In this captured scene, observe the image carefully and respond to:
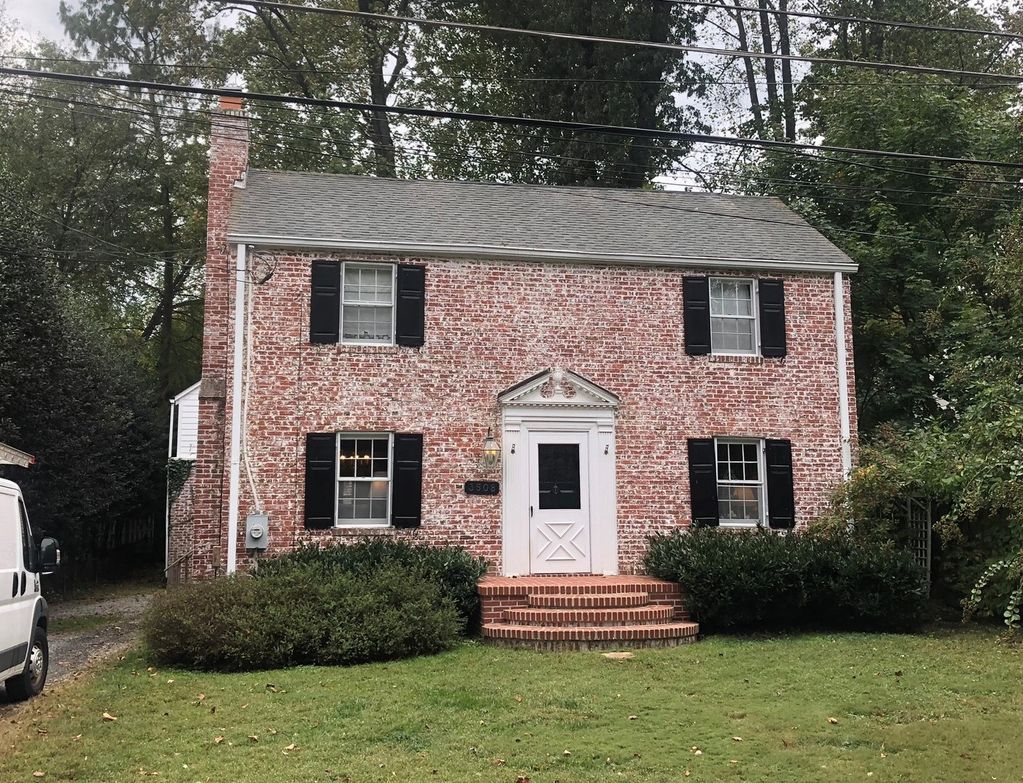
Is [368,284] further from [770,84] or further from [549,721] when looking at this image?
[770,84]

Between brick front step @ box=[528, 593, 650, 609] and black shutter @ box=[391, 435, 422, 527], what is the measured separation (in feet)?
7.64

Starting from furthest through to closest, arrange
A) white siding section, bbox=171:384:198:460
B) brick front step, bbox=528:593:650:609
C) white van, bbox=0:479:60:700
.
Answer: white siding section, bbox=171:384:198:460, brick front step, bbox=528:593:650:609, white van, bbox=0:479:60:700

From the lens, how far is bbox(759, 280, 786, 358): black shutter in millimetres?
13953

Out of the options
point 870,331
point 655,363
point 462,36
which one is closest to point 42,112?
point 462,36

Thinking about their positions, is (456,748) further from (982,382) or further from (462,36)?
(462,36)

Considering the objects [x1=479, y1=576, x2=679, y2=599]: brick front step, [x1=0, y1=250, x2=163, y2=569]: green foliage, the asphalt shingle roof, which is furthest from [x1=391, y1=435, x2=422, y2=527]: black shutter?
[x1=0, y1=250, x2=163, y2=569]: green foliage

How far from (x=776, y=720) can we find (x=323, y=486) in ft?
24.5

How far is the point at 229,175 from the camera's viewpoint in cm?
1409

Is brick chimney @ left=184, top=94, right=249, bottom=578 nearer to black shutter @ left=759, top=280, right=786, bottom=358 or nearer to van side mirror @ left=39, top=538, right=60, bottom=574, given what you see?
van side mirror @ left=39, top=538, right=60, bottom=574

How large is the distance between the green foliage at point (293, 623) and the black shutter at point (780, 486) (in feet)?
19.0

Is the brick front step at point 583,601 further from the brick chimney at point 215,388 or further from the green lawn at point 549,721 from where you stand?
the brick chimney at point 215,388

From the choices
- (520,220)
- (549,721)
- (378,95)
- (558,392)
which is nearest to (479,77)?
(378,95)

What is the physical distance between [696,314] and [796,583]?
182 inches

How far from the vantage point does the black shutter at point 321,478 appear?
12.4m
